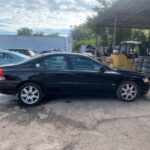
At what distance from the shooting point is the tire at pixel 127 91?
8156mm

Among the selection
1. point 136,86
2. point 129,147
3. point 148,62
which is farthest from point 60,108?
point 148,62

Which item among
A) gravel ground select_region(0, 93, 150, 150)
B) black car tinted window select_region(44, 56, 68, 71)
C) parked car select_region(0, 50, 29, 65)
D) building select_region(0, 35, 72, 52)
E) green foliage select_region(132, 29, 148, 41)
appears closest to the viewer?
gravel ground select_region(0, 93, 150, 150)

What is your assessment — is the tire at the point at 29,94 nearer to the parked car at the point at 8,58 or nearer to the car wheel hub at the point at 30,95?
the car wheel hub at the point at 30,95

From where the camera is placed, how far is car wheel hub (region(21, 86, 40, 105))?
25.1ft

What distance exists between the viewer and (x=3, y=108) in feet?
24.3

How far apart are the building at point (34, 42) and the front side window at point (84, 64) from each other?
2829 cm

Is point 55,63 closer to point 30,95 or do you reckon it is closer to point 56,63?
point 56,63

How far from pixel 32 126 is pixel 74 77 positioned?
2447mm

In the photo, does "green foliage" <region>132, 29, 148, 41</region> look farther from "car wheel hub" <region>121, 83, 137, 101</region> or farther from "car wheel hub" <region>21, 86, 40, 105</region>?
"car wheel hub" <region>21, 86, 40, 105</region>

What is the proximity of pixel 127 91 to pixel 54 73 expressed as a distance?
89.1 inches

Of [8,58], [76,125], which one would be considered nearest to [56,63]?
[76,125]

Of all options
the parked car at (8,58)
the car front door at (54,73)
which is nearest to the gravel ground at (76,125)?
the car front door at (54,73)

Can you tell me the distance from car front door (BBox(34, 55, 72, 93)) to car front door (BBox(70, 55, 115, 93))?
0.22 m

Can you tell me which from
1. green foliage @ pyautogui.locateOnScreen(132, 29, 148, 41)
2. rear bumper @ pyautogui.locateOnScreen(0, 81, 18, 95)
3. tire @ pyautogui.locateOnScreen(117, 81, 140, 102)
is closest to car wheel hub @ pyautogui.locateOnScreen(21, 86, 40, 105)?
rear bumper @ pyautogui.locateOnScreen(0, 81, 18, 95)
